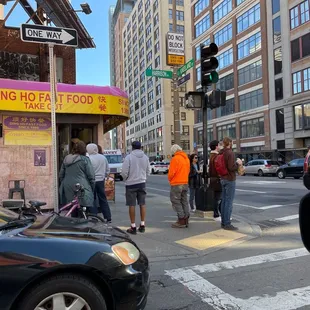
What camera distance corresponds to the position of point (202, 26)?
5622 centimetres

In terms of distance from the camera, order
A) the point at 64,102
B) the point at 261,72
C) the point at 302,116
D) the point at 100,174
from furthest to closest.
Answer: the point at 261,72 < the point at 302,116 < the point at 64,102 < the point at 100,174

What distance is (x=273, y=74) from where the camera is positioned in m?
40.1

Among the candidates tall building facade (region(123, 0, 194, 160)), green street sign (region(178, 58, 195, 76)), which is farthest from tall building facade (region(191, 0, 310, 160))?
green street sign (region(178, 58, 195, 76))

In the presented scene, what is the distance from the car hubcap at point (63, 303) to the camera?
281 centimetres

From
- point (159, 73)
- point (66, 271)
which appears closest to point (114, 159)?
point (159, 73)

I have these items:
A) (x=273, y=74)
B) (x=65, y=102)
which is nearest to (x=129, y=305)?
(x=65, y=102)

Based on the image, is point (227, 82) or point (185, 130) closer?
point (227, 82)

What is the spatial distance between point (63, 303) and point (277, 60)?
41.0 m

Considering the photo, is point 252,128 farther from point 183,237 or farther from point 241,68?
point 183,237

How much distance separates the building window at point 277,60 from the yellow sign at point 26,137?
3461 centimetres

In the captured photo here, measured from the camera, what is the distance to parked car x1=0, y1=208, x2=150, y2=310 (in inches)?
108

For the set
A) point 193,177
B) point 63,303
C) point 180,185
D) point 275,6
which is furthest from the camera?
point 275,6

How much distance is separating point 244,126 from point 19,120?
40010 mm

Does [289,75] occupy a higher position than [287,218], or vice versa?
[289,75]
